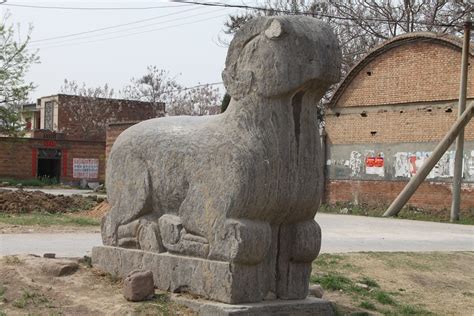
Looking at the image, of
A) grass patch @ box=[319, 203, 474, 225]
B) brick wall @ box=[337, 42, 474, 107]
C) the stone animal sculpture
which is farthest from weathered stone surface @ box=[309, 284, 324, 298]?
brick wall @ box=[337, 42, 474, 107]

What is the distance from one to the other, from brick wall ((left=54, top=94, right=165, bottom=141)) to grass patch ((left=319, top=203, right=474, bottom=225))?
29.4 metres

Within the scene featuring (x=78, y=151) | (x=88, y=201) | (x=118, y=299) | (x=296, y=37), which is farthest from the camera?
(x=78, y=151)

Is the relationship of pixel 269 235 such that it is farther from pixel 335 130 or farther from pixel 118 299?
pixel 335 130

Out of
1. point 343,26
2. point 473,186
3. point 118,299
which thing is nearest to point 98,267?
point 118,299

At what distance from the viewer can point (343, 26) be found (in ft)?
120

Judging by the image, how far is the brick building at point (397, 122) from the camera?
25875 mm

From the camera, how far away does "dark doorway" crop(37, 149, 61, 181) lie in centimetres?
4519

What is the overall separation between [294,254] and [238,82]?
5.69 ft

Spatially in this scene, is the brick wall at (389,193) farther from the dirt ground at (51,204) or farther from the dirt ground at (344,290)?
the dirt ground at (344,290)

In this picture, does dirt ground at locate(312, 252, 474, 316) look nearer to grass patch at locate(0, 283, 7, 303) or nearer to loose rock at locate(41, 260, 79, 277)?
loose rock at locate(41, 260, 79, 277)

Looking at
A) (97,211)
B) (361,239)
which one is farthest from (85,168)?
(361,239)

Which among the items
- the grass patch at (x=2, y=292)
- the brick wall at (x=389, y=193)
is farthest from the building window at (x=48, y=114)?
the grass patch at (x=2, y=292)

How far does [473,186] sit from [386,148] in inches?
151

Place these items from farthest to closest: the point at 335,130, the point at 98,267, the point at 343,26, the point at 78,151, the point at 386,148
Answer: the point at 78,151 < the point at 343,26 < the point at 335,130 < the point at 386,148 < the point at 98,267
